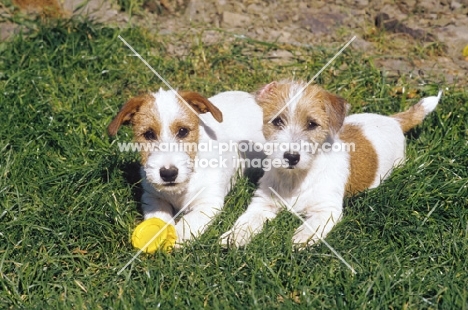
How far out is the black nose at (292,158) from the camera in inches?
213

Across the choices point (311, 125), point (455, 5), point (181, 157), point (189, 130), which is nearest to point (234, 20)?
point (455, 5)

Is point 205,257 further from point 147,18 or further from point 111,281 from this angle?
point 147,18

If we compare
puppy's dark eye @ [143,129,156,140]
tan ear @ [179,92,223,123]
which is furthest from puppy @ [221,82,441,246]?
puppy's dark eye @ [143,129,156,140]

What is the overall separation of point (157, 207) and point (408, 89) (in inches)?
118

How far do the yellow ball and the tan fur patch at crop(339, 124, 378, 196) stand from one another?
164cm

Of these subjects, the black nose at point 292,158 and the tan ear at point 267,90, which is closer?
the black nose at point 292,158

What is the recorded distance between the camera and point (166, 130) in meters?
5.62

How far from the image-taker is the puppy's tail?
6.69 metres

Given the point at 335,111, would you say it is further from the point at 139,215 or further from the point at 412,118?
the point at 139,215

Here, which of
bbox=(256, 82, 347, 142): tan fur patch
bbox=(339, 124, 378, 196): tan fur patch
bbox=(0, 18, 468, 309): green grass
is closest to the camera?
bbox=(0, 18, 468, 309): green grass

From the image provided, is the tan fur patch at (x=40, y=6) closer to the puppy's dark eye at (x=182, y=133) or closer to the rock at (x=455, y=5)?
the puppy's dark eye at (x=182, y=133)

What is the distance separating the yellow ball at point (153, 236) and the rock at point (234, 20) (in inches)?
142

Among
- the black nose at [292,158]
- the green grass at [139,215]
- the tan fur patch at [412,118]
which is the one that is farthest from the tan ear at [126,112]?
the tan fur patch at [412,118]

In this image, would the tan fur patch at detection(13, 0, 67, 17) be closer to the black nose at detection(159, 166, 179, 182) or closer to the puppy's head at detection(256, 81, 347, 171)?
the puppy's head at detection(256, 81, 347, 171)
